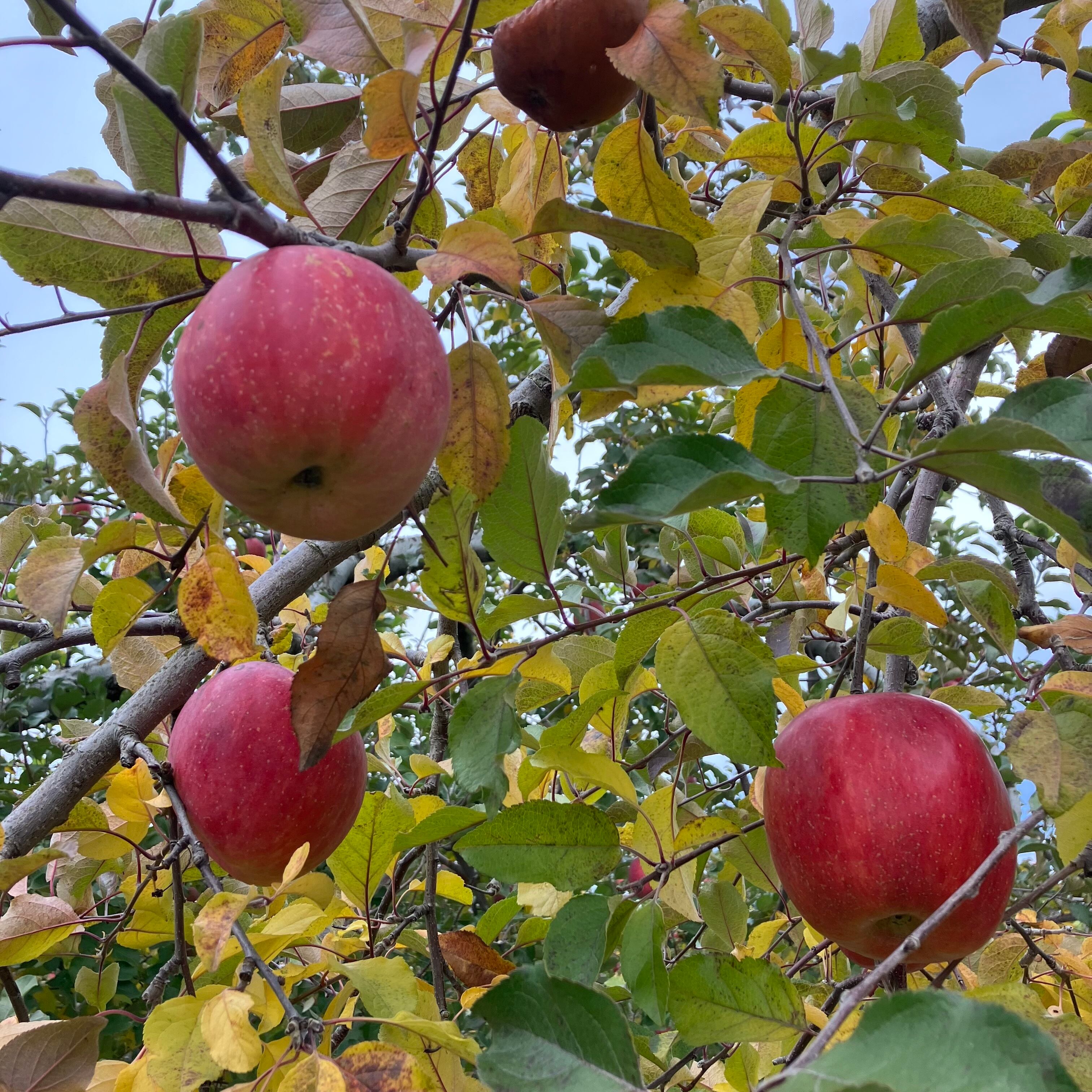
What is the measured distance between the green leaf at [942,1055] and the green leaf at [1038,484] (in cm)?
29

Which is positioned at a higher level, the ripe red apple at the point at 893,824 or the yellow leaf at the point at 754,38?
the yellow leaf at the point at 754,38

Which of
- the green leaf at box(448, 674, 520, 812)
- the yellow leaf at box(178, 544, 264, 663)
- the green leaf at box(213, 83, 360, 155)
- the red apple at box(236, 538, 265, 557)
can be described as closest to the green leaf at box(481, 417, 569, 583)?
the green leaf at box(448, 674, 520, 812)

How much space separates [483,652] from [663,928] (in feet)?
1.07

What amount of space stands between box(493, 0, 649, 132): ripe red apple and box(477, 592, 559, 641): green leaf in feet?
1.62

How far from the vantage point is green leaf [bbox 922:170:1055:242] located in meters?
0.92

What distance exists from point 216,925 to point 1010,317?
2.62ft

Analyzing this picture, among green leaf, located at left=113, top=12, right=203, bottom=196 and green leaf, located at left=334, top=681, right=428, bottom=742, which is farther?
green leaf, located at left=334, top=681, right=428, bottom=742

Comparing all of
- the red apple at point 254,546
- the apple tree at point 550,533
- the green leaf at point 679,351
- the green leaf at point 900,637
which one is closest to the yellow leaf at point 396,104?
the apple tree at point 550,533

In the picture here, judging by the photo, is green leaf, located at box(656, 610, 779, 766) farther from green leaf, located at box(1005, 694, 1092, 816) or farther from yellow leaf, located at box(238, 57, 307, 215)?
yellow leaf, located at box(238, 57, 307, 215)

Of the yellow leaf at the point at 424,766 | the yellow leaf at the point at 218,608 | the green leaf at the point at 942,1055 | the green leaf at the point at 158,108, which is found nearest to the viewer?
the green leaf at the point at 942,1055

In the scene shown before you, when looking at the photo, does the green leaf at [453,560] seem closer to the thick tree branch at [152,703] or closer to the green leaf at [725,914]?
the thick tree branch at [152,703]

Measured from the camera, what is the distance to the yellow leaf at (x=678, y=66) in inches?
31.0

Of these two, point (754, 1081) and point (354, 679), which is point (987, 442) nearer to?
point (354, 679)

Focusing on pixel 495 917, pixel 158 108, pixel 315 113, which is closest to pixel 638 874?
pixel 495 917
